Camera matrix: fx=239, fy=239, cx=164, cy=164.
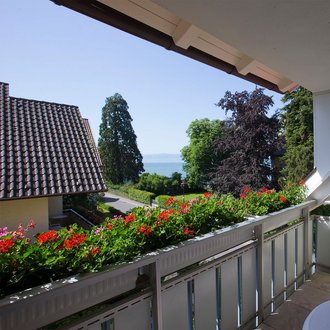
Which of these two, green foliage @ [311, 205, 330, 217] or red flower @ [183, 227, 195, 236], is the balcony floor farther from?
red flower @ [183, 227, 195, 236]

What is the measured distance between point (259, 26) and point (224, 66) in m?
0.84

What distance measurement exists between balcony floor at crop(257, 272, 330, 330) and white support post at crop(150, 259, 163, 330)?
1365mm

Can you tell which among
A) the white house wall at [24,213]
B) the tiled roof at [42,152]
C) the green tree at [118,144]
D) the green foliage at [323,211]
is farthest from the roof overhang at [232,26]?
the green tree at [118,144]

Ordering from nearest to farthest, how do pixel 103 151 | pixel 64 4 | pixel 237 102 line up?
pixel 64 4
pixel 237 102
pixel 103 151

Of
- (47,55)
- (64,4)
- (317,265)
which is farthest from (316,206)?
(47,55)

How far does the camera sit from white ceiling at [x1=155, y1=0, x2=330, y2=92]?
1.18 metres

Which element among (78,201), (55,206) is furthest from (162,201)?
(78,201)

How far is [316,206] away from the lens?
3227 mm

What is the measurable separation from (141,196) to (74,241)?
1893cm

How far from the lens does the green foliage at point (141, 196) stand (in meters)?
19.1

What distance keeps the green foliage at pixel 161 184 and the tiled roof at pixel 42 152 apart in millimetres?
16589

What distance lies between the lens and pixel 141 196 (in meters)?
20.0

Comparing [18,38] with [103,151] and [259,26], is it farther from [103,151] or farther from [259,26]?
[103,151]

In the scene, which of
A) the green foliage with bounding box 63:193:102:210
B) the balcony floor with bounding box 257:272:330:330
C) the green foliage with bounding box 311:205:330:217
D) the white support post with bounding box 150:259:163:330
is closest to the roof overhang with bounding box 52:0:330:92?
the white support post with bounding box 150:259:163:330
